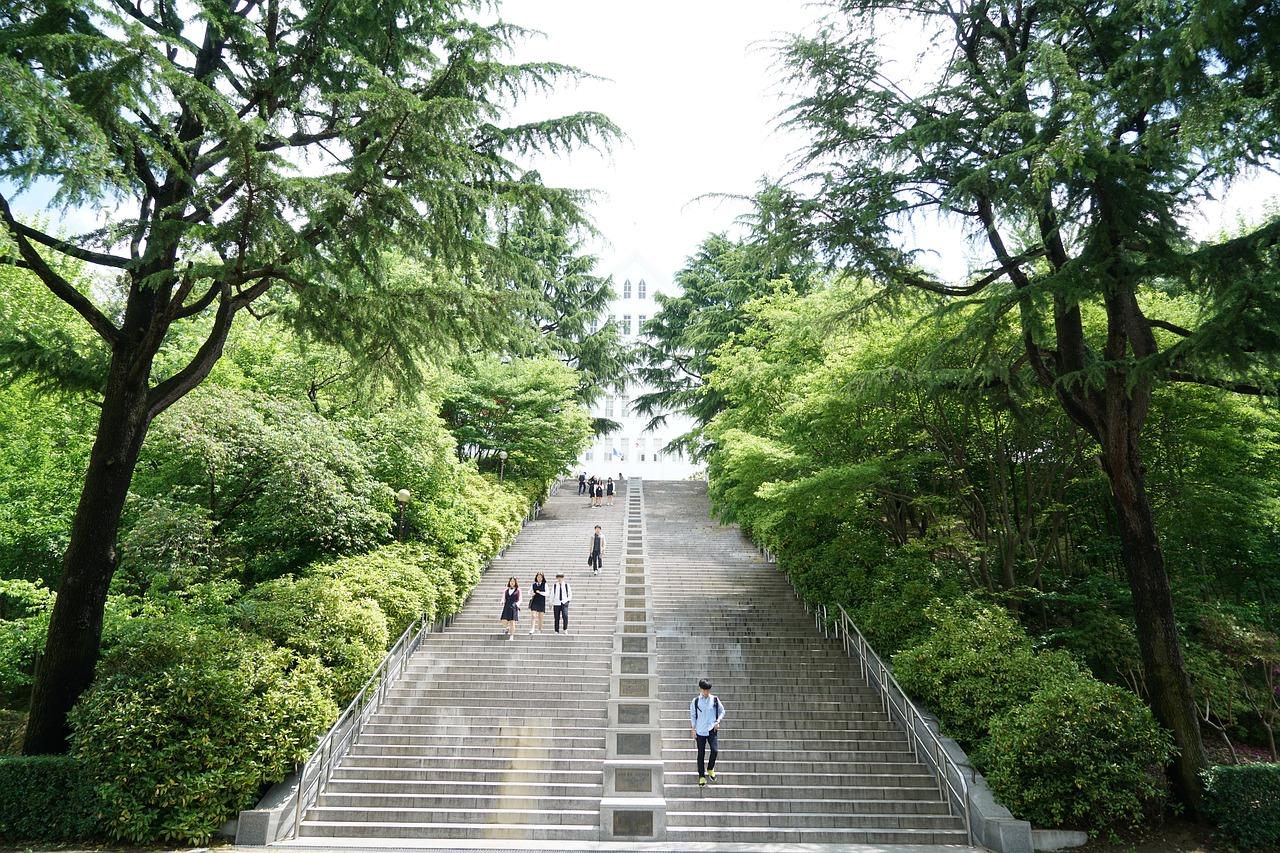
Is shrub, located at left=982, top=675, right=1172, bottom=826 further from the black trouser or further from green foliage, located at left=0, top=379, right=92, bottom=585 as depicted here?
green foliage, located at left=0, top=379, right=92, bottom=585

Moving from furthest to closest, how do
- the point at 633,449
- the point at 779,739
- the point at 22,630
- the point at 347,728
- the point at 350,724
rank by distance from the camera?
the point at 633,449 → the point at 779,739 → the point at 22,630 → the point at 350,724 → the point at 347,728

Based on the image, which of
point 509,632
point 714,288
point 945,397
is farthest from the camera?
point 714,288

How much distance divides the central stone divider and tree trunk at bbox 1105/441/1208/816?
7.00m

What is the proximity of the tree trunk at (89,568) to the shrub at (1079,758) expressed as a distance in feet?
37.6

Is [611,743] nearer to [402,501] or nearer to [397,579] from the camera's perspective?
[397,579]

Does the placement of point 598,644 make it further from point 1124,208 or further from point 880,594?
point 1124,208

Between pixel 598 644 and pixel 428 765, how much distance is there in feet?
15.2

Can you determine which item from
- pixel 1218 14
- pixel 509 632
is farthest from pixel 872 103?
pixel 509 632

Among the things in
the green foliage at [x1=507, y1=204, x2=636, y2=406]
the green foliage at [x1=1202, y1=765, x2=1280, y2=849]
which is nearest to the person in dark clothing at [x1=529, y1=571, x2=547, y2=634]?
the green foliage at [x1=1202, y1=765, x2=1280, y2=849]

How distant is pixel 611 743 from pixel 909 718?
4.69 metres

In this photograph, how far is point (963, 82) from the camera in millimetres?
10984

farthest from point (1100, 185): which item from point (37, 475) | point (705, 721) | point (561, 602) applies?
point (37, 475)

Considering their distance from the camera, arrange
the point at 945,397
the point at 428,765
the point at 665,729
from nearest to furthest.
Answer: the point at 428,765 → the point at 665,729 → the point at 945,397

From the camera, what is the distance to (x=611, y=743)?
9828mm
